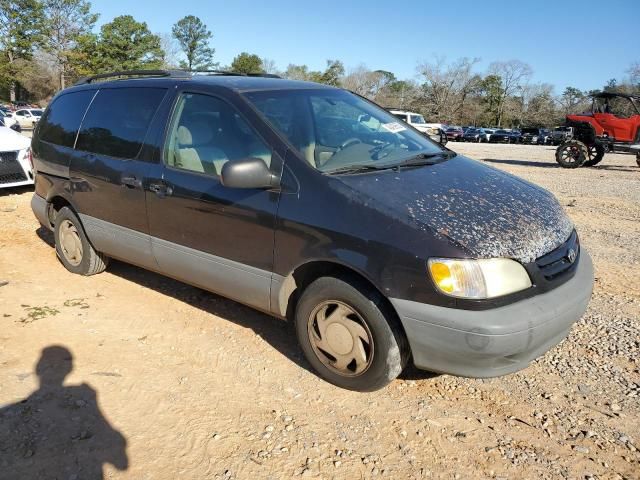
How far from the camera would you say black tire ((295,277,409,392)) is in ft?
9.00

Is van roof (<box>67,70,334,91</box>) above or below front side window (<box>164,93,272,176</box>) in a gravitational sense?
above

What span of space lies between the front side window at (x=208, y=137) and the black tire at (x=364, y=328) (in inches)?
34.8

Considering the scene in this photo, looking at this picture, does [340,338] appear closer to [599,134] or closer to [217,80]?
[217,80]

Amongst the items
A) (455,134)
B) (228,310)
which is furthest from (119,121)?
(455,134)

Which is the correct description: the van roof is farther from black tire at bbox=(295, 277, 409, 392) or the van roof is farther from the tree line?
the tree line

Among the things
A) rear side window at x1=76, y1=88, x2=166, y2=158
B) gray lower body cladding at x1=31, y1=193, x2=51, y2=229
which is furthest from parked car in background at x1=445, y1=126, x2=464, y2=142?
rear side window at x1=76, y1=88, x2=166, y2=158

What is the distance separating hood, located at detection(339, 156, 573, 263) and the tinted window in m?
2.90

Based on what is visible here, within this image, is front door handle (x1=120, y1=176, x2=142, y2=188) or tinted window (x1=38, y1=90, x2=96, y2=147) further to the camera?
tinted window (x1=38, y1=90, x2=96, y2=147)

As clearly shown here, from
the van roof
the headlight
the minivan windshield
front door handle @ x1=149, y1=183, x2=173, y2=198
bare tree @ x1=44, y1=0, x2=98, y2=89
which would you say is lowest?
the headlight

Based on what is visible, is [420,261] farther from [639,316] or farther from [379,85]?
[379,85]

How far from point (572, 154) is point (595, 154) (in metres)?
0.85

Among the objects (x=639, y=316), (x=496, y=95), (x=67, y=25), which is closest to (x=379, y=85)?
(x=496, y=95)

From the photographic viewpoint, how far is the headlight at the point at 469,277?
2.49 metres

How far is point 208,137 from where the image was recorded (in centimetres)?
354
